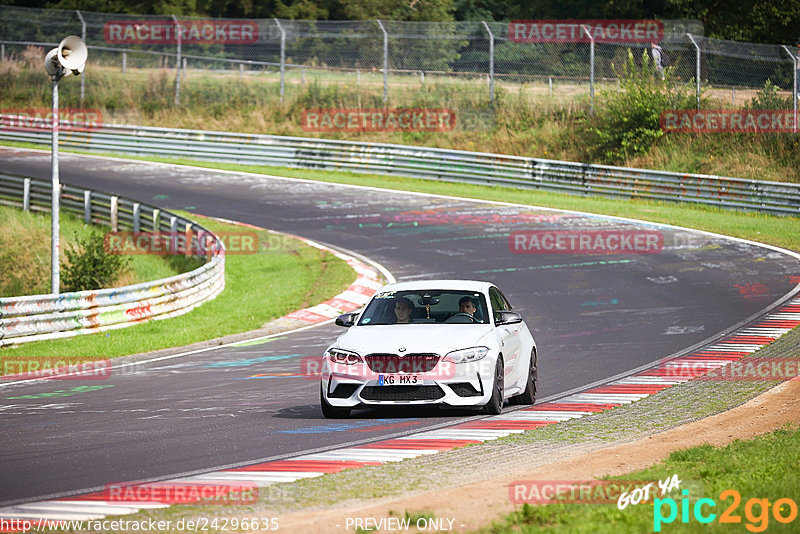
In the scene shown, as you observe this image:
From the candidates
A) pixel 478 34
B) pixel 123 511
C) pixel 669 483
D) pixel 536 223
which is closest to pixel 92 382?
pixel 123 511

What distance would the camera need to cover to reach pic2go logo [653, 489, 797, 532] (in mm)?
6412

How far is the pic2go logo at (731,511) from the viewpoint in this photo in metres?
6.41

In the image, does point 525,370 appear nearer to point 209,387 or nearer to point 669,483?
point 209,387

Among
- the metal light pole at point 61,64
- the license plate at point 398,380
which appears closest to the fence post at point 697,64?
the metal light pole at point 61,64

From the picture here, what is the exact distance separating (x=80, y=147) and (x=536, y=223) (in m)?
22.0

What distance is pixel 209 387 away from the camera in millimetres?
14164

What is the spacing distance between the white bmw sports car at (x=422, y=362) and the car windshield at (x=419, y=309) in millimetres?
13

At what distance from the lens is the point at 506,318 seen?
1220cm

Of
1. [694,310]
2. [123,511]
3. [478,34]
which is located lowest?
[694,310]

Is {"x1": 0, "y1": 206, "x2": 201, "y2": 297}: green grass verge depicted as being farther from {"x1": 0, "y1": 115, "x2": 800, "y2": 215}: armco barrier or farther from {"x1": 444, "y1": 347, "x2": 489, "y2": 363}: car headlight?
{"x1": 444, "y1": 347, "x2": 489, "y2": 363}: car headlight
